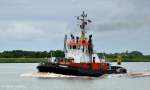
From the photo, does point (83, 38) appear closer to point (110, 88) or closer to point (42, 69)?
point (42, 69)

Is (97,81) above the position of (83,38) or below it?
below

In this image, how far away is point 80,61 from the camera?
88188 millimetres

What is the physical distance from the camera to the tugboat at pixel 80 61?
86.1 m

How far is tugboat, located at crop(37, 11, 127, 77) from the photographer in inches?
3388

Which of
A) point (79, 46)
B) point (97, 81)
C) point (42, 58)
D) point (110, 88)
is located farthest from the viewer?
point (42, 58)

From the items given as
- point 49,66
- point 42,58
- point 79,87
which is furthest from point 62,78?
point 42,58

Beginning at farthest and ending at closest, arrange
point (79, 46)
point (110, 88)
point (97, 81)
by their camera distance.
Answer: point (79, 46)
point (97, 81)
point (110, 88)

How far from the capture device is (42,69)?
8756cm

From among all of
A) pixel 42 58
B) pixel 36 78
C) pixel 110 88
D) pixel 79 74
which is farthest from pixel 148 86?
pixel 42 58

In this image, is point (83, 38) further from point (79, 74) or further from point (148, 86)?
point (148, 86)

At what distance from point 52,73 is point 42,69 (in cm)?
140

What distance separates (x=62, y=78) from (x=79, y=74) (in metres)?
2.39

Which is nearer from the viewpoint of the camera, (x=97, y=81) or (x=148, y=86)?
(x=148, y=86)

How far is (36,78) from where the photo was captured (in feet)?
294
